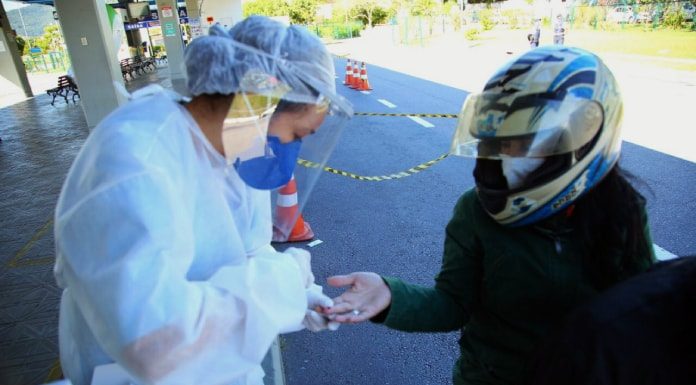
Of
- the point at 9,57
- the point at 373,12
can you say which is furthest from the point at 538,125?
the point at 373,12

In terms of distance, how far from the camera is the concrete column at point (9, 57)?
591 inches

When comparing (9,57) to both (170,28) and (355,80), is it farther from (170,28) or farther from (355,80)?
(355,80)

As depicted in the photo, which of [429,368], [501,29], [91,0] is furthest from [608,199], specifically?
[501,29]

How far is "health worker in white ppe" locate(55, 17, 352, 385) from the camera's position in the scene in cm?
96

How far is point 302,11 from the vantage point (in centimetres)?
5281

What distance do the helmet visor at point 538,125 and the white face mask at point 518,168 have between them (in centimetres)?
2

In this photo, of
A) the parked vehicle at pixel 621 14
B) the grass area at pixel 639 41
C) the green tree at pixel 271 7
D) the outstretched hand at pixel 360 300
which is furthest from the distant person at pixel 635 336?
the green tree at pixel 271 7

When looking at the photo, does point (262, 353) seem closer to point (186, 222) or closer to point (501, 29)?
point (186, 222)

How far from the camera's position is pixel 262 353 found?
3.72ft

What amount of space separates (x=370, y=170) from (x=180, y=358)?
5.09m

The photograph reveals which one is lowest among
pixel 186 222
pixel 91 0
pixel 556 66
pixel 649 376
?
pixel 649 376

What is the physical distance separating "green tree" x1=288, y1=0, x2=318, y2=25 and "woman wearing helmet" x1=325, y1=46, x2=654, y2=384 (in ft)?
182

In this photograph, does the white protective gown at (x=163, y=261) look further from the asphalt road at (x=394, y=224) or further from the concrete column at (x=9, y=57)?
the concrete column at (x=9, y=57)

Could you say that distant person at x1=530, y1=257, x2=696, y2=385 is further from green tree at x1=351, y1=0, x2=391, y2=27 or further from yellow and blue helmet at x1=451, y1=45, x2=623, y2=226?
green tree at x1=351, y1=0, x2=391, y2=27
